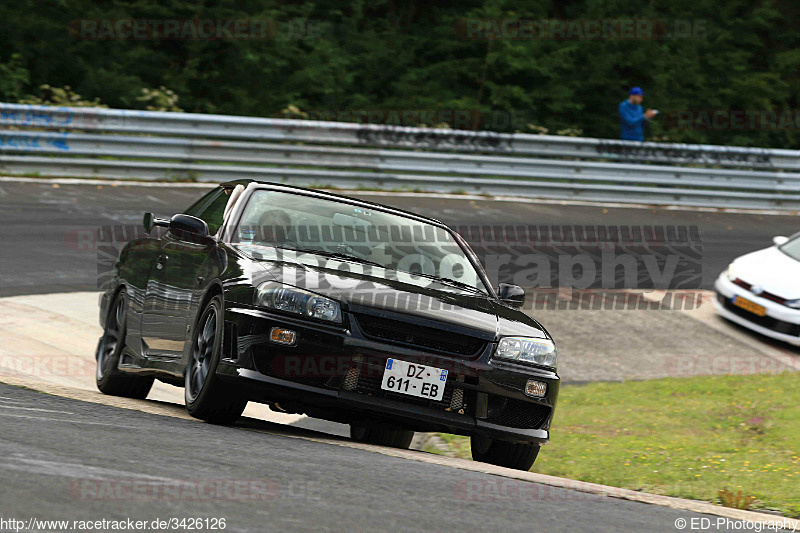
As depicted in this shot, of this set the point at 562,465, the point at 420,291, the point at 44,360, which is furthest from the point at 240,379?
the point at 44,360

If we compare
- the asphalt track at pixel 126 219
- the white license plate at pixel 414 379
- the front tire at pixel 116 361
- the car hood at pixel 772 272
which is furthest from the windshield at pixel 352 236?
the car hood at pixel 772 272

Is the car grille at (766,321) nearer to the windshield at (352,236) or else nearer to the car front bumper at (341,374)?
the windshield at (352,236)

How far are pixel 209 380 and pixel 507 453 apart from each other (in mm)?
1877

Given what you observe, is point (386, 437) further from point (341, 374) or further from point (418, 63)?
point (418, 63)

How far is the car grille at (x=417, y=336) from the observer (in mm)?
6082

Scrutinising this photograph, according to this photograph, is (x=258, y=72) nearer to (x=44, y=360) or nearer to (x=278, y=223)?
(x=44, y=360)

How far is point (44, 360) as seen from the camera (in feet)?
30.0

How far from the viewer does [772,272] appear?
1312 centimetres

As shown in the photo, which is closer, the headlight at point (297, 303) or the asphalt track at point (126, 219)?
the headlight at point (297, 303)

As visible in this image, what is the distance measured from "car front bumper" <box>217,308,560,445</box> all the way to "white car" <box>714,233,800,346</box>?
7.29 meters

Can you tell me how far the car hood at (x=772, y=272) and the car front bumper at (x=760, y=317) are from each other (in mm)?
140

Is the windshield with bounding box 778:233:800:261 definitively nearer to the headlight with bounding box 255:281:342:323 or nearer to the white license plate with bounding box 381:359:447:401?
the white license plate with bounding box 381:359:447:401

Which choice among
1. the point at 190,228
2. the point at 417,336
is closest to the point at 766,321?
the point at 417,336

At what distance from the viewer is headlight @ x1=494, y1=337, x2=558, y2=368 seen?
6332 mm
